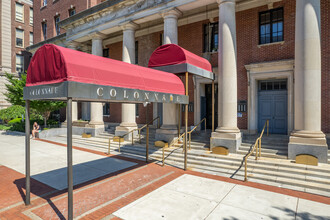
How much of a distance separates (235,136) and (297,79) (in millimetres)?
3759

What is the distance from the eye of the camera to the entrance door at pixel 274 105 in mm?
13141

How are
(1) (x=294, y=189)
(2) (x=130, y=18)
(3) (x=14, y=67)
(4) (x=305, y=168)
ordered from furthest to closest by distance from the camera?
(3) (x=14, y=67), (2) (x=130, y=18), (4) (x=305, y=168), (1) (x=294, y=189)

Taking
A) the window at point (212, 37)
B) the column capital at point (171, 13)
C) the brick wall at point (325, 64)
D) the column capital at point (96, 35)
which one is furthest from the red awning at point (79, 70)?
the column capital at point (96, 35)

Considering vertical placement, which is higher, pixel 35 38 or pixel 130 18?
pixel 35 38

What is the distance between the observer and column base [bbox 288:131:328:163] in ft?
28.8

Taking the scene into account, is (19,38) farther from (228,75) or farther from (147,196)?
(147,196)

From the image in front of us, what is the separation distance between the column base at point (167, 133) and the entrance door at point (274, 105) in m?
5.63

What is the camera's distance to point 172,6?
1306 cm

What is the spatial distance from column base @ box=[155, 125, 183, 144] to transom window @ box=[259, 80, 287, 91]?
20.5 feet

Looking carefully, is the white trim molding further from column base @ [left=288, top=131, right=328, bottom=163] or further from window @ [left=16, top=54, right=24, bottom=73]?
window @ [left=16, top=54, right=24, bottom=73]

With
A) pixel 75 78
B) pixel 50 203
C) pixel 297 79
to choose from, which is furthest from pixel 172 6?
pixel 50 203

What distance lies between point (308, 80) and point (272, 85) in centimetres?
447

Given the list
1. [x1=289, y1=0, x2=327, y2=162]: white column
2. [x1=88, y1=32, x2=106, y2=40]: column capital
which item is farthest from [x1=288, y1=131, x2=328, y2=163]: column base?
[x1=88, y1=32, x2=106, y2=40]: column capital

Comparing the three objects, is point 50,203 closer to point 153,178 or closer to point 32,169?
point 153,178
